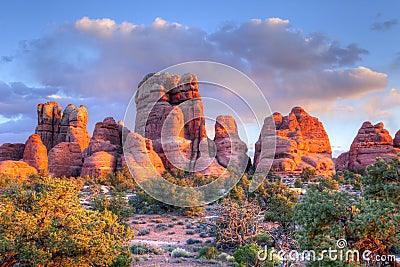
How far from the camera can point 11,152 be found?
218 ft

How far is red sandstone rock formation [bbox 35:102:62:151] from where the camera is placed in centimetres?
7594

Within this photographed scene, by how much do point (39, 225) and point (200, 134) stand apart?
5523 centimetres

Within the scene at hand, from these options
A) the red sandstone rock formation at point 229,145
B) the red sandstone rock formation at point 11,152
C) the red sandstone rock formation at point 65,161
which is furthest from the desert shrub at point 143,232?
the red sandstone rock formation at point 11,152

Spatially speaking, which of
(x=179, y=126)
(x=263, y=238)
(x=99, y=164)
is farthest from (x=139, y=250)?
(x=179, y=126)

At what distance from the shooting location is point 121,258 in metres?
12.9

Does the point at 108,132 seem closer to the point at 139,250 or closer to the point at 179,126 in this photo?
the point at 179,126

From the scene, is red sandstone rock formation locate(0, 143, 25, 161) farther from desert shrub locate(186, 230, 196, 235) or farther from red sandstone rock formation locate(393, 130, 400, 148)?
red sandstone rock formation locate(393, 130, 400, 148)

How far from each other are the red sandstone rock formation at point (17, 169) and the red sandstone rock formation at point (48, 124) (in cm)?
1873

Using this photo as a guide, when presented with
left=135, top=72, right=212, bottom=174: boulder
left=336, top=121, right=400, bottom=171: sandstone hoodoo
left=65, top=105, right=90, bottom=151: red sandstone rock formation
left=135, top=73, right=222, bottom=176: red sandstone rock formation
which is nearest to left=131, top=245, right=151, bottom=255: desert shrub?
left=135, top=73, right=222, bottom=176: red sandstone rock formation

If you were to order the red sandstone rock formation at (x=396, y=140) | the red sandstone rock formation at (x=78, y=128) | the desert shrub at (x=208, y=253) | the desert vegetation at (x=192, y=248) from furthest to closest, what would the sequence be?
the red sandstone rock formation at (x=78, y=128)
the red sandstone rock formation at (x=396, y=140)
the desert shrub at (x=208, y=253)
the desert vegetation at (x=192, y=248)

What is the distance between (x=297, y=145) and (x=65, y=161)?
46.5m

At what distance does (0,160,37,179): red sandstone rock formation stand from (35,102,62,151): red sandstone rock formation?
18731mm

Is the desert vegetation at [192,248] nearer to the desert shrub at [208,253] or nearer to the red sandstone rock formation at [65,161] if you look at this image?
the desert shrub at [208,253]

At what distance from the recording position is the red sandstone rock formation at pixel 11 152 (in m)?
65.8
